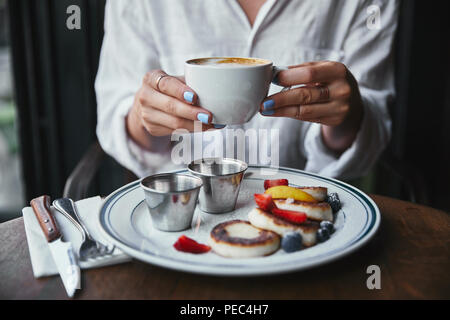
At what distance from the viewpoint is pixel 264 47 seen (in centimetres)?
145

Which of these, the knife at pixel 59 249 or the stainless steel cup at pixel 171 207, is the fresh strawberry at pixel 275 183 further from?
the knife at pixel 59 249

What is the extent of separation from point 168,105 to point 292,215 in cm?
37

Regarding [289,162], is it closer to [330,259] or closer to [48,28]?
[330,259]

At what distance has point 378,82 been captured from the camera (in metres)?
1.54

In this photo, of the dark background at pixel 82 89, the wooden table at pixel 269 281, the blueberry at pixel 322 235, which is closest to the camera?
the wooden table at pixel 269 281

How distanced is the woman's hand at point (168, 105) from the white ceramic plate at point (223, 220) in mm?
170

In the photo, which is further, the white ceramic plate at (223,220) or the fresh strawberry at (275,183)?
the fresh strawberry at (275,183)

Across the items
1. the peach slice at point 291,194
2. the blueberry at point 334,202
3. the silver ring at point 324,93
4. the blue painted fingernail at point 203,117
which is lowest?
the blueberry at point 334,202

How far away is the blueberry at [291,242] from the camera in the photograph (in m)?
0.71

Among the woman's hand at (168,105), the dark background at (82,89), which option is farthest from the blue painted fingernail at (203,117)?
the dark background at (82,89)

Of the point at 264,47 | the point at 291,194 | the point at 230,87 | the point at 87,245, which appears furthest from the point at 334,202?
the point at 264,47

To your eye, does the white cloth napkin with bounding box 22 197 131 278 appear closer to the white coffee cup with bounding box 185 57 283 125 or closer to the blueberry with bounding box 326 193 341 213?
the white coffee cup with bounding box 185 57 283 125

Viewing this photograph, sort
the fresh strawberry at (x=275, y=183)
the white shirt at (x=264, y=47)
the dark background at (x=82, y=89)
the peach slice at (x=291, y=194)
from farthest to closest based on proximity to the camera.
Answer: the dark background at (x=82, y=89) < the white shirt at (x=264, y=47) < the fresh strawberry at (x=275, y=183) < the peach slice at (x=291, y=194)

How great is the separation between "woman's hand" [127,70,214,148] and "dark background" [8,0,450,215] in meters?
0.72
